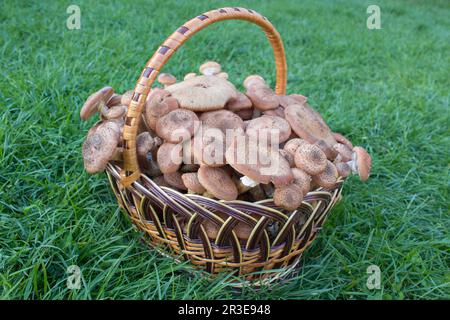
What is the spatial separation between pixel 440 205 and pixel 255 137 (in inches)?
55.7

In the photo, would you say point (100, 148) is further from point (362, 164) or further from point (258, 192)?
point (362, 164)

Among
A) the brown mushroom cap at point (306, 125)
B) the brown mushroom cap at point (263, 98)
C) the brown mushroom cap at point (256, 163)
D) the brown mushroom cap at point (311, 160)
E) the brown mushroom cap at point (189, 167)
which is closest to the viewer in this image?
the brown mushroom cap at point (256, 163)

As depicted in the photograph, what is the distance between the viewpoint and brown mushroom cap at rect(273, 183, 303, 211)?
1238 millimetres

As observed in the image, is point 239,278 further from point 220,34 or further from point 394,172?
point 220,34

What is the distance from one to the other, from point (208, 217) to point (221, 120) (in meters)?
0.40

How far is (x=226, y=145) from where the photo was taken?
135 centimetres

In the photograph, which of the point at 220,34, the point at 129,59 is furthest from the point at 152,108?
the point at 220,34

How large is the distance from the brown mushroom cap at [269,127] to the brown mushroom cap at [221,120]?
4 centimetres

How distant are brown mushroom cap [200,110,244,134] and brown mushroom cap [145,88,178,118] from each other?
5.0 inches

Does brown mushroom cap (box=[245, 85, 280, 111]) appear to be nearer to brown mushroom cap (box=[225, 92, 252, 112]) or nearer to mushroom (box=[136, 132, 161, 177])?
brown mushroom cap (box=[225, 92, 252, 112])

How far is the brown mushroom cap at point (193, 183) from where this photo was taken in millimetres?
1340

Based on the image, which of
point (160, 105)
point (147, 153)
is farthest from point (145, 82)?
point (147, 153)

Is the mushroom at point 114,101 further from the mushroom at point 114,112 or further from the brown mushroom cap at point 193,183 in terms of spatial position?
the brown mushroom cap at point 193,183

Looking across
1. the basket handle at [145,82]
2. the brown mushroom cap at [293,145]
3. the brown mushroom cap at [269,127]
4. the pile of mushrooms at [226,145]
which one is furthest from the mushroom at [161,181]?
the brown mushroom cap at [293,145]
